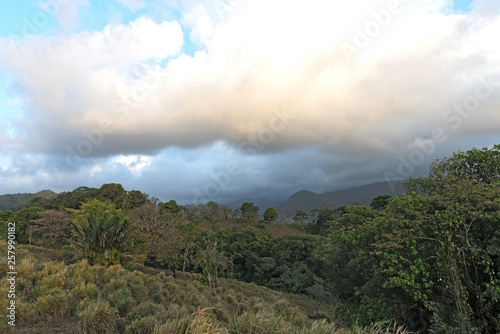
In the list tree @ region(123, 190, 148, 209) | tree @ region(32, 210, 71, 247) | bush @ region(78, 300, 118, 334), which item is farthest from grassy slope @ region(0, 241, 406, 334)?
tree @ region(123, 190, 148, 209)

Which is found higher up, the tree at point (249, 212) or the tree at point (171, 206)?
the tree at point (171, 206)

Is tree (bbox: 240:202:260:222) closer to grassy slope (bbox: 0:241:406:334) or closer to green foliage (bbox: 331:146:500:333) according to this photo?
green foliage (bbox: 331:146:500:333)

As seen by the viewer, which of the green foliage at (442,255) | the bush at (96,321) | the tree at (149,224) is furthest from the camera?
the tree at (149,224)

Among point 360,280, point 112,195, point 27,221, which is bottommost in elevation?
point 360,280

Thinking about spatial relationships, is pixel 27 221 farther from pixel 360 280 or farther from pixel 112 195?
pixel 360 280

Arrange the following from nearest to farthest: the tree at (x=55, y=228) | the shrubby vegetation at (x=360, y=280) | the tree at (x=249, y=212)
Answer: the shrubby vegetation at (x=360, y=280), the tree at (x=55, y=228), the tree at (x=249, y=212)

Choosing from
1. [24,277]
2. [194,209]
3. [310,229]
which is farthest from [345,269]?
[194,209]

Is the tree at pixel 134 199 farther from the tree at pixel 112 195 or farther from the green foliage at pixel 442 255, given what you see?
the green foliage at pixel 442 255

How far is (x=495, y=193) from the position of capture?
10.5 m

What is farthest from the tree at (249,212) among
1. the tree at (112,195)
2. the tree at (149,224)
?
the tree at (149,224)

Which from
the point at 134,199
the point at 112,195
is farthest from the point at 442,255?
the point at 112,195

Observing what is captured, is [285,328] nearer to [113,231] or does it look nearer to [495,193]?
[495,193]

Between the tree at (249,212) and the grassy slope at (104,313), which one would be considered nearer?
the grassy slope at (104,313)

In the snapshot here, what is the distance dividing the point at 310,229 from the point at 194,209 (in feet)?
113
